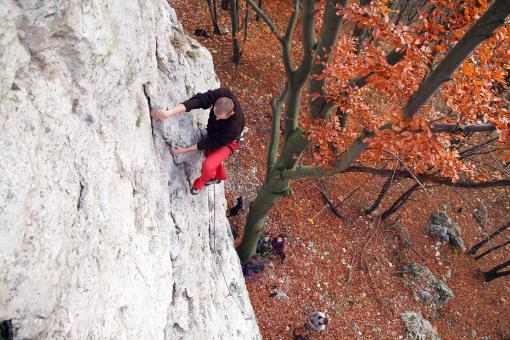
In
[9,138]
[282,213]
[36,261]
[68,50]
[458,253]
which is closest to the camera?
[9,138]

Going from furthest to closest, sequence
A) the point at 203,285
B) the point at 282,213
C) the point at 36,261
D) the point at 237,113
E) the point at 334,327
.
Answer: the point at 282,213
the point at 334,327
the point at 203,285
the point at 237,113
the point at 36,261

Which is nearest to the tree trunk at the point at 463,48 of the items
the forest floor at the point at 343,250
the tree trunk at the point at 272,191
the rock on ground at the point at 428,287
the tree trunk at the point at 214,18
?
the tree trunk at the point at 272,191

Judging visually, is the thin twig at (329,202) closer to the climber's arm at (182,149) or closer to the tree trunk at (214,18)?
the tree trunk at (214,18)

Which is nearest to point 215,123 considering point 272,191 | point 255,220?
point 272,191

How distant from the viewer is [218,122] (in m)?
5.31

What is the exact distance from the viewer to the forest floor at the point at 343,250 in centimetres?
1022

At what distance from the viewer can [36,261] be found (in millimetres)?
2707

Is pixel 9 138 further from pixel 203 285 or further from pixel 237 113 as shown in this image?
pixel 203 285

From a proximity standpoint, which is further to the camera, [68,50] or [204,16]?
[204,16]

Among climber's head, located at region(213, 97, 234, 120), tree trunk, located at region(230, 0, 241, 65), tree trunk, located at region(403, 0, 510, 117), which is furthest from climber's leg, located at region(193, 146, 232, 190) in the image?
tree trunk, located at region(230, 0, 241, 65)

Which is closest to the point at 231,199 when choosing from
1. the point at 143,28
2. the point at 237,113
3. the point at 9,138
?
the point at 237,113

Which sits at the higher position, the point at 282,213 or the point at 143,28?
the point at 143,28

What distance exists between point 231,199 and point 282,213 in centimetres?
187

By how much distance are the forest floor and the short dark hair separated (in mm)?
5882
